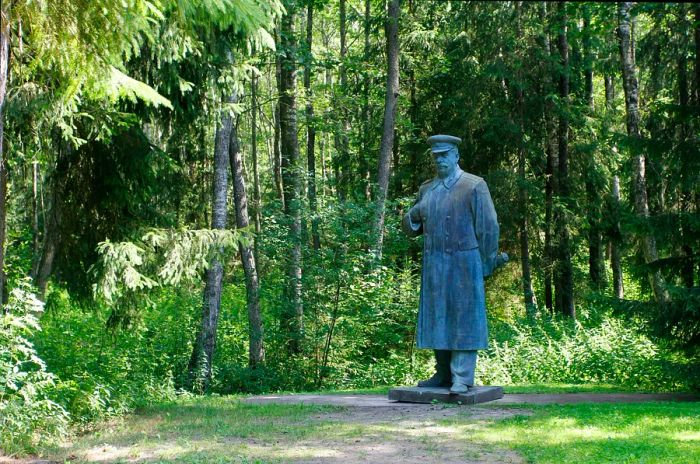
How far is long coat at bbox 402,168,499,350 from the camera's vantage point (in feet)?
33.4

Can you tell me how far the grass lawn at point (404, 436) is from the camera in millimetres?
7160

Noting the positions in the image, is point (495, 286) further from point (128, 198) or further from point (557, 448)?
point (557, 448)

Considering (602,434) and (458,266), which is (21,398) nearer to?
(458,266)

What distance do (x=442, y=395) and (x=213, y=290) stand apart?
25.5ft

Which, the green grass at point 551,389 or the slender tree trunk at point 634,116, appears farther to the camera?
the slender tree trunk at point 634,116

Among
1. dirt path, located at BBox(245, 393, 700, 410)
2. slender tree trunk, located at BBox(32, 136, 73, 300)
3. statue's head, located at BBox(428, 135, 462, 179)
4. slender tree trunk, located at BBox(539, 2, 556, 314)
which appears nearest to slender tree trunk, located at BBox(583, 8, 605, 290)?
slender tree trunk, located at BBox(539, 2, 556, 314)

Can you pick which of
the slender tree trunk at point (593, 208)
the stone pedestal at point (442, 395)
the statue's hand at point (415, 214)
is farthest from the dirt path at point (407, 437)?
the slender tree trunk at point (593, 208)

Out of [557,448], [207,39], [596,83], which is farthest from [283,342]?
[596,83]

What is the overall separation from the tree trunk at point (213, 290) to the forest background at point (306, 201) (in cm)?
6

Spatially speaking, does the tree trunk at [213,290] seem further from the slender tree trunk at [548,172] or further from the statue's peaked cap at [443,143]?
the slender tree trunk at [548,172]

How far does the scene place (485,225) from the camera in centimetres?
1027

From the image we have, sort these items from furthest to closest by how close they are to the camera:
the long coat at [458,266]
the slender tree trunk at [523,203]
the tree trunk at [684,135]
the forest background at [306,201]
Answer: the slender tree trunk at [523,203] → the tree trunk at [684,135] → the long coat at [458,266] → the forest background at [306,201]

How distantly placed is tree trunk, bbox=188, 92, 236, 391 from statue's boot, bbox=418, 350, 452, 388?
20.4 feet

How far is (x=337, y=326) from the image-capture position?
16516mm
